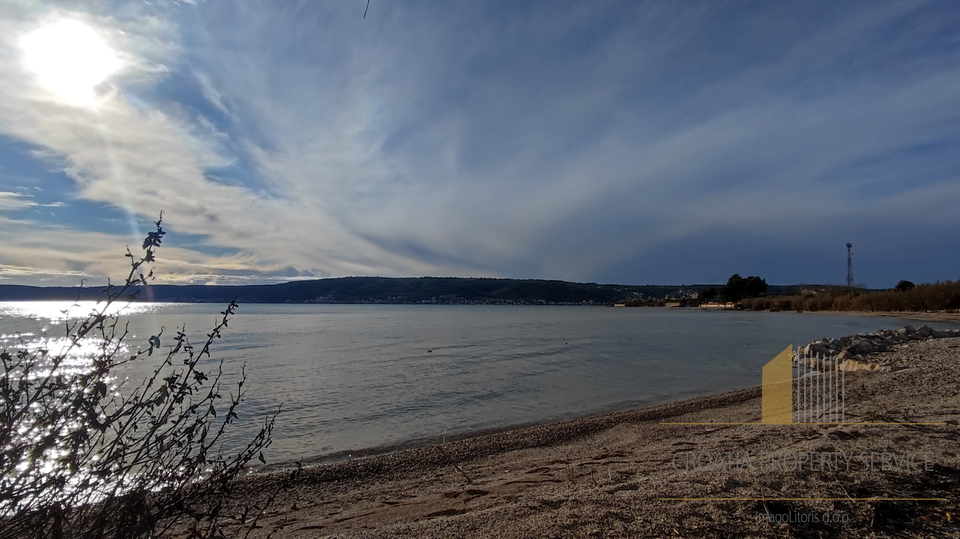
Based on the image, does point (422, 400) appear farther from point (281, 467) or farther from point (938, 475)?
point (938, 475)

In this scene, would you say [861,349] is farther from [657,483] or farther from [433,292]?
[433,292]

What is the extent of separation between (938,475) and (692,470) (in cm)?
187

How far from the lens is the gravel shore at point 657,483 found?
3.21 meters

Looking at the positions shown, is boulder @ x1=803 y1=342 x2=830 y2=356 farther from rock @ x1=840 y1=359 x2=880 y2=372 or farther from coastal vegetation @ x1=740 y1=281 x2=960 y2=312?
coastal vegetation @ x1=740 y1=281 x2=960 y2=312

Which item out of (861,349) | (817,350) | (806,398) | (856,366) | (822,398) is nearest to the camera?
(806,398)

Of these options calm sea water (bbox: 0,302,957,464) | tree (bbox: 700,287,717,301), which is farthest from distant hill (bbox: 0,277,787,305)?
calm sea water (bbox: 0,302,957,464)

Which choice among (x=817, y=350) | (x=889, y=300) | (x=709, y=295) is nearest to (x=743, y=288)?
(x=709, y=295)

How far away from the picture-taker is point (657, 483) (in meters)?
4.25

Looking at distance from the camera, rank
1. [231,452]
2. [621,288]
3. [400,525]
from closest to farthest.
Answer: [400,525], [231,452], [621,288]

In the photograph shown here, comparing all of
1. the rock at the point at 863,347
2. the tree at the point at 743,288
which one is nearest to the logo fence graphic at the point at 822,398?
the rock at the point at 863,347

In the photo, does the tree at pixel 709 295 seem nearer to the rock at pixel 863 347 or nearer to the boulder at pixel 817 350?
the boulder at pixel 817 350

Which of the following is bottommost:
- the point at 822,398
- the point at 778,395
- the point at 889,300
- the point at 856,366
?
the point at 778,395

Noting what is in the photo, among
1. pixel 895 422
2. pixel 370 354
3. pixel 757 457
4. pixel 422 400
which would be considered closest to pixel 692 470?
pixel 757 457

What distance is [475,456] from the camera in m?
7.31
